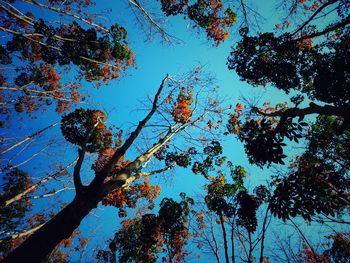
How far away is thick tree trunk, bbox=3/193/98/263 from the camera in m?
3.88

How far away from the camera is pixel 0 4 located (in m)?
6.73

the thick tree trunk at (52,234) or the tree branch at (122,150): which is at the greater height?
the tree branch at (122,150)

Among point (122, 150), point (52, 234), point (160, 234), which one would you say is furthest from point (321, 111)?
point (160, 234)

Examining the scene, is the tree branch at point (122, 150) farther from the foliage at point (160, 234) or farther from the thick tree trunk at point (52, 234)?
the foliage at point (160, 234)

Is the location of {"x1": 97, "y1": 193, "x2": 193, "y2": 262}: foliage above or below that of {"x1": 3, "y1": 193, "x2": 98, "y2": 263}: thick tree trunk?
above

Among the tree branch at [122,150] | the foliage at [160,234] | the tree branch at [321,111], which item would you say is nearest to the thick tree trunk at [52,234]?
the tree branch at [122,150]

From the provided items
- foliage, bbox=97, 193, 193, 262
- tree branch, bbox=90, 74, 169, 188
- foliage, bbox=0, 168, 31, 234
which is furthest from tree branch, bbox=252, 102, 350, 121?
foliage, bbox=0, 168, 31, 234

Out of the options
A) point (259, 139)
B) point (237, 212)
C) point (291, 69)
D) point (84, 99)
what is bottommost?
point (259, 139)

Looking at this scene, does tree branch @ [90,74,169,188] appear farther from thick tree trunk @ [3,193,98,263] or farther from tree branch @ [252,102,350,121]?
tree branch @ [252,102,350,121]

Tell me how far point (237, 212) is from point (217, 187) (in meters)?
1.81

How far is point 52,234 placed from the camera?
4.25 m

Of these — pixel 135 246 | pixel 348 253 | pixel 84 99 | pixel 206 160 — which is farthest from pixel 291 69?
pixel 135 246

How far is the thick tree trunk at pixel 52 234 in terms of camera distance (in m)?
3.88

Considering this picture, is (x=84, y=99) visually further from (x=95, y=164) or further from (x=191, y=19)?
(x=191, y=19)
